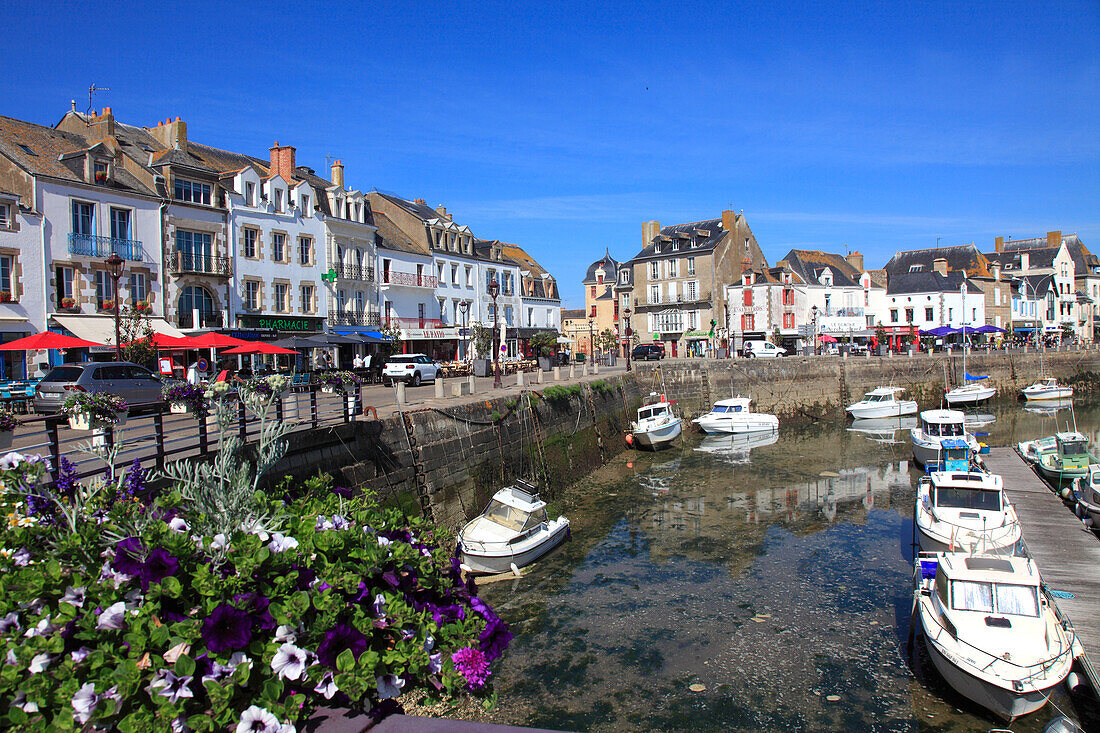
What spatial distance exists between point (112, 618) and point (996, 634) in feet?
35.5

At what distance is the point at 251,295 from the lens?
30.5 metres

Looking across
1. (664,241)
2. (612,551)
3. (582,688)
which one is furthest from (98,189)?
(664,241)

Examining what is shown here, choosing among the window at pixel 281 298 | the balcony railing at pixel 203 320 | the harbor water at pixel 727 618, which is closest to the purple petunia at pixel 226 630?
the harbor water at pixel 727 618

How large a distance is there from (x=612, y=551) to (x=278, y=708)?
46.7ft

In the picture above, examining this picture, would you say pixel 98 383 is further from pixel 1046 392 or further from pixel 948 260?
pixel 948 260

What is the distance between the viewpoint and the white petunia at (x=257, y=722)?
221cm

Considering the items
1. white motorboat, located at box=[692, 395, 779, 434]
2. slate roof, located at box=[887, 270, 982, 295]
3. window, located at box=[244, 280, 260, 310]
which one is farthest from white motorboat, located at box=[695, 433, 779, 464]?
slate roof, located at box=[887, 270, 982, 295]

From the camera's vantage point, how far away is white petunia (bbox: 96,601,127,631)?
243 centimetres

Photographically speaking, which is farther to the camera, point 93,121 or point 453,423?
point 93,121

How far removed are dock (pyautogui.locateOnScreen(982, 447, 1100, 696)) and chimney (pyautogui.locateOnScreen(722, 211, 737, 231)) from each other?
35.4 meters

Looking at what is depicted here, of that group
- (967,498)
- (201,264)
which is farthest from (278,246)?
(967,498)

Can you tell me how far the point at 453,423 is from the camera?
17.1 metres

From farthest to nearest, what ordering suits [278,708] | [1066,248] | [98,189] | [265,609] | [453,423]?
[1066,248] < [98,189] < [453,423] < [265,609] < [278,708]

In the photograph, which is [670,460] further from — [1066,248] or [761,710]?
[1066,248]
